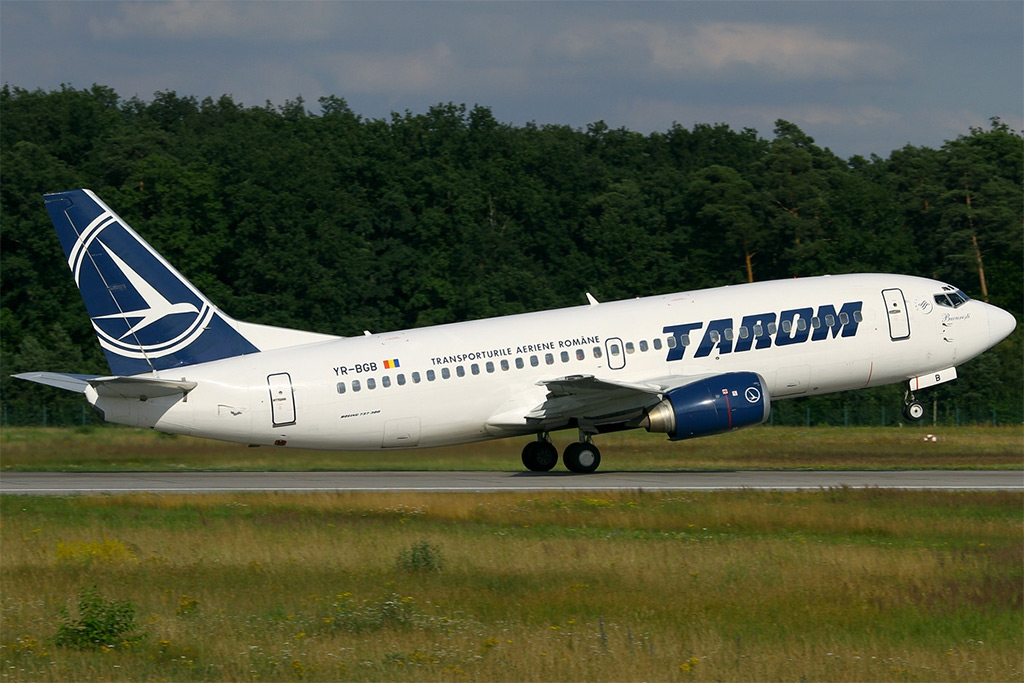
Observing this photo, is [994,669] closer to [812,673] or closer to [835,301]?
[812,673]

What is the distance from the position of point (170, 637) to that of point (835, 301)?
903 inches

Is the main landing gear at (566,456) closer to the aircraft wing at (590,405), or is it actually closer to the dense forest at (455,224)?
the aircraft wing at (590,405)

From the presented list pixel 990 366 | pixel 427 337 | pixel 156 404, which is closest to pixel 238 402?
pixel 156 404

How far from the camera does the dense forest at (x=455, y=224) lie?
76500 mm

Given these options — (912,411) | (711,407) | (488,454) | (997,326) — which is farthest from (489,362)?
(997,326)

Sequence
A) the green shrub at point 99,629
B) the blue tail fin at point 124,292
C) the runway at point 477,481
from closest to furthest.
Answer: the green shrub at point 99,629 < the runway at point 477,481 < the blue tail fin at point 124,292

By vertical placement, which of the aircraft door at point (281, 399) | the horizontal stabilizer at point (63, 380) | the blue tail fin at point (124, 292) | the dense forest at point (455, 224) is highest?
the dense forest at point (455, 224)

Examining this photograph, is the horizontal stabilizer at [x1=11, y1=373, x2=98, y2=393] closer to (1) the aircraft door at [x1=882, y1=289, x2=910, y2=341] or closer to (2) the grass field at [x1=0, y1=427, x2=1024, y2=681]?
(2) the grass field at [x1=0, y1=427, x2=1024, y2=681]

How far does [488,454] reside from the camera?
35875mm

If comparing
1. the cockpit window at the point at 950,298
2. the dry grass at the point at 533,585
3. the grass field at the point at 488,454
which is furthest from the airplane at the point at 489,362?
the grass field at the point at 488,454

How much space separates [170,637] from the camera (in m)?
16.0

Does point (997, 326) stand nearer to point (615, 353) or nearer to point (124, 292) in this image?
point (615, 353)

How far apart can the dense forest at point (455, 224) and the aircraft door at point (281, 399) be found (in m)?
37.0

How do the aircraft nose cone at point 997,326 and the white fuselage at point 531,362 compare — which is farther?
the aircraft nose cone at point 997,326
